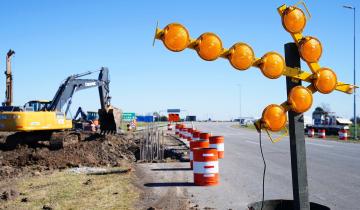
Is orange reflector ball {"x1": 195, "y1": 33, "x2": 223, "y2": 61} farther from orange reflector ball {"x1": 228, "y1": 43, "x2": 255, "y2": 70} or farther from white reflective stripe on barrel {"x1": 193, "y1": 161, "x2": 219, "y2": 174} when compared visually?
white reflective stripe on barrel {"x1": 193, "y1": 161, "x2": 219, "y2": 174}

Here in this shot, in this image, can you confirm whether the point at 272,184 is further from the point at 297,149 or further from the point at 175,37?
the point at 175,37

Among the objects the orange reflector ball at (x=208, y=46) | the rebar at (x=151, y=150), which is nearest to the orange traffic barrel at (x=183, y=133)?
the rebar at (x=151, y=150)

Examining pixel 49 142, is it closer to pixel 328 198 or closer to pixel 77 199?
pixel 77 199

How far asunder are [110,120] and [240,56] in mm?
24000

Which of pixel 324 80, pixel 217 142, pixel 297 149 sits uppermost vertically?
pixel 324 80

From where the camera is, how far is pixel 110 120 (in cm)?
2714

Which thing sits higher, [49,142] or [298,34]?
[298,34]

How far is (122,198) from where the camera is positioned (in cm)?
892

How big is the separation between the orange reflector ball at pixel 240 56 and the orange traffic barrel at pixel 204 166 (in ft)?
22.7

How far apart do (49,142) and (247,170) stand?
38.8 feet

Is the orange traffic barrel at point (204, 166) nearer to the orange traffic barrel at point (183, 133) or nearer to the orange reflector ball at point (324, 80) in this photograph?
the orange reflector ball at point (324, 80)

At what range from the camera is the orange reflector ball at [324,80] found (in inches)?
156

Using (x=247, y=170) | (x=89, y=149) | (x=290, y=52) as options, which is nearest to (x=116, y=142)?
(x=89, y=149)

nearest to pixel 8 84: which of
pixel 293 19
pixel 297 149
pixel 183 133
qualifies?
pixel 183 133
